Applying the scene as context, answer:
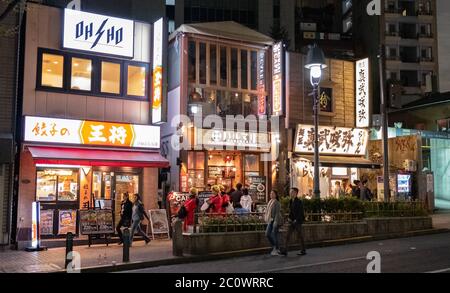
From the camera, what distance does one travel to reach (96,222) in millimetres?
16594

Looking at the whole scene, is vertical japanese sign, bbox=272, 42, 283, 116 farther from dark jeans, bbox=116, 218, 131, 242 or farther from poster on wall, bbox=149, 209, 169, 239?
dark jeans, bbox=116, 218, 131, 242

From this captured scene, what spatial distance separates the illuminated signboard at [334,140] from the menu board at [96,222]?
1043cm

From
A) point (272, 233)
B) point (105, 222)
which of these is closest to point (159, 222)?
point (105, 222)

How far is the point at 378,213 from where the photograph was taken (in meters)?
18.3

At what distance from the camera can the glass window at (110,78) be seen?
18.6 metres

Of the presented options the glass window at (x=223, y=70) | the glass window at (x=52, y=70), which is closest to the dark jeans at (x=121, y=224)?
the glass window at (x=52, y=70)

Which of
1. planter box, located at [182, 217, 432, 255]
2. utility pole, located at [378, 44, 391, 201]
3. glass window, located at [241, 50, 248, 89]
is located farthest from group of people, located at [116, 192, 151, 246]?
utility pole, located at [378, 44, 391, 201]

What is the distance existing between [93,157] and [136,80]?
383 cm

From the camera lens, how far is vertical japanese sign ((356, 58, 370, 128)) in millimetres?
25859

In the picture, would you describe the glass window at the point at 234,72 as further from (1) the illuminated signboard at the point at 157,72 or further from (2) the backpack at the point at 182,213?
(2) the backpack at the point at 182,213

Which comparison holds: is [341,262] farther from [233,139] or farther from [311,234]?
[233,139]

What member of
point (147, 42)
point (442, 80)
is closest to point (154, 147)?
point (147, 42)

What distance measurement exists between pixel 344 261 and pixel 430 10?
52769mm

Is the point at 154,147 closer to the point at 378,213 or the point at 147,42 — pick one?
the point at 147,42
